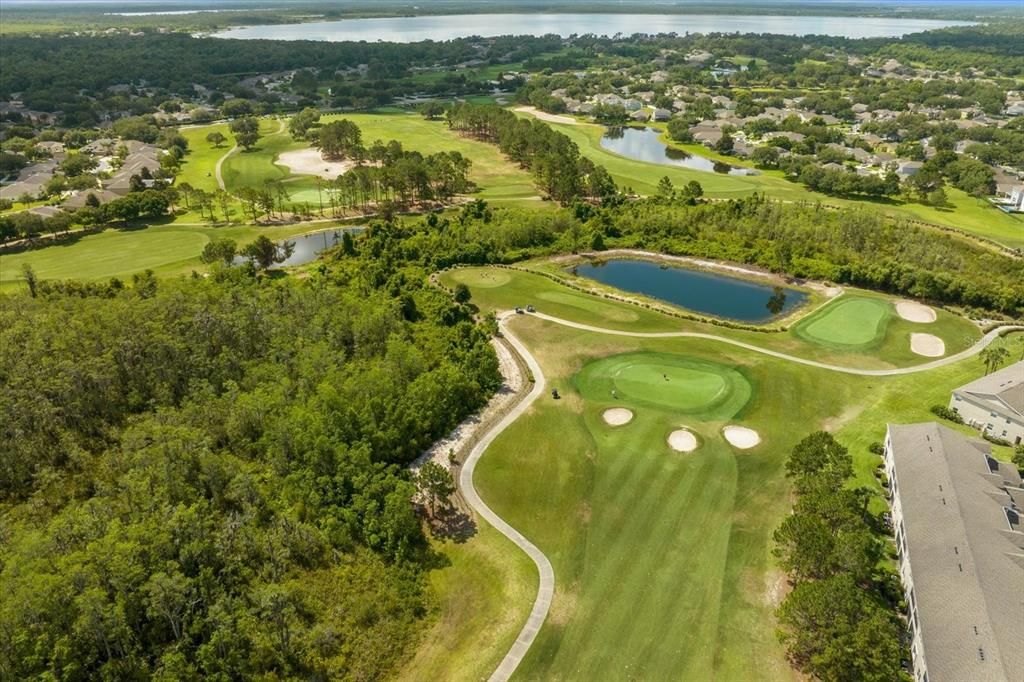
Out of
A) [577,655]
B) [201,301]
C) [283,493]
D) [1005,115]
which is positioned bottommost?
[577,655]

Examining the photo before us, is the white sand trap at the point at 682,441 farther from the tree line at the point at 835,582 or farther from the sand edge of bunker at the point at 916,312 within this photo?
the sand edge of bunker at the point at 916,312

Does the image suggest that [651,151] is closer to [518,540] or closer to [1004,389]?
[1004,389]

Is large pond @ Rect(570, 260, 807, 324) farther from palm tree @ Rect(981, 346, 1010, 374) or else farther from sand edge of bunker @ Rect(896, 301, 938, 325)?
palm tree @ Rect(981, 346, 1010, 374)

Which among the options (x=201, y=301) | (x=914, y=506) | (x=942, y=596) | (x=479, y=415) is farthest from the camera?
(x=201, y=301)

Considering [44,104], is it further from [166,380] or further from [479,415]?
[479,415]

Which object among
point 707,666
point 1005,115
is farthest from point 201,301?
point 1005,115

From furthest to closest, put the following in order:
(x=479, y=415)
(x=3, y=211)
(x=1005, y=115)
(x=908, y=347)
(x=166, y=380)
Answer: (x=1005, y=115)
(x=3, y=211)
(x=908, y=347)
(x=479, y=415)
(x=166, y=380)

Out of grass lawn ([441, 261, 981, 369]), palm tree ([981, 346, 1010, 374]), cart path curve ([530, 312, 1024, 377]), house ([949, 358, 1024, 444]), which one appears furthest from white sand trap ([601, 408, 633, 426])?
palm tree ([981, 346, 1010, 374])

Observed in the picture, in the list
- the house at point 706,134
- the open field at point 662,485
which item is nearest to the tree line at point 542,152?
the house at point 706,134
